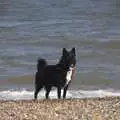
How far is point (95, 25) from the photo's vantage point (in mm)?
25578

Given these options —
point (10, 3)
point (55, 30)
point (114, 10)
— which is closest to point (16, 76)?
point (55, 30)

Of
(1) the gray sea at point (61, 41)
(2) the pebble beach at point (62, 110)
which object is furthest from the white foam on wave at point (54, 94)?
(2) the pebble beach at point (62, 110)

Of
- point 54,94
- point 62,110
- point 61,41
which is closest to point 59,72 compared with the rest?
point 62,110

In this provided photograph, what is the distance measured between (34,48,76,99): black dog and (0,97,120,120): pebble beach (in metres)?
0.52

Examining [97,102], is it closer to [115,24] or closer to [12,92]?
[12,92]

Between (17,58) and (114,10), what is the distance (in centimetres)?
1238

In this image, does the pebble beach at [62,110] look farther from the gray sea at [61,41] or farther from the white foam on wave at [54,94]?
the gray sea at [61,41]

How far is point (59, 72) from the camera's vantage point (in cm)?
1144

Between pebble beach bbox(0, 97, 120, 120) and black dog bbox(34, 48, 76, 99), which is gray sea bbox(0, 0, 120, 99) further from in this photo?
pebble beach bbox(0, 97, 120, 120)

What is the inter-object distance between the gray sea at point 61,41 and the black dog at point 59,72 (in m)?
2.04

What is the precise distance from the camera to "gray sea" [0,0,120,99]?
51.2ft

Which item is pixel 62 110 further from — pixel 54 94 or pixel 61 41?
pixel 61 41

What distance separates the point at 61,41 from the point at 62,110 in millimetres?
12072

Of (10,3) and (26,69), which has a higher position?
(10,3)
